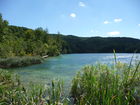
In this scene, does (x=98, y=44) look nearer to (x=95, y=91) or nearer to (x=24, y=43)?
(x=24, y=43)

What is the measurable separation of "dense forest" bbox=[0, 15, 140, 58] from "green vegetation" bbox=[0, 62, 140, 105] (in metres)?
1.15

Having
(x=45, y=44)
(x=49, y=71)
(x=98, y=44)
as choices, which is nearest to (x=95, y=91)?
(x=49, y=71)

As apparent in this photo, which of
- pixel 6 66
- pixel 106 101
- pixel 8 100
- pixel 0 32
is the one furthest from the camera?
pixel 0 32

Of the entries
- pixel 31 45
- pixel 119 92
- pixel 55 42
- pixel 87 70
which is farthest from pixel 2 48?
pixel 55 42

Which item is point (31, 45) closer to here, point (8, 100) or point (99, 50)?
point (8, 100)

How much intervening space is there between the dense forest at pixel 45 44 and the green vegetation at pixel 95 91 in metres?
1.15

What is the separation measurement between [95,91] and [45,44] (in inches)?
1546

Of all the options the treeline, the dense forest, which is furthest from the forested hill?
the treeline

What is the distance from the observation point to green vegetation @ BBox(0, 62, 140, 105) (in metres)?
2.01

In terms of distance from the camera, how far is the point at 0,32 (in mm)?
22734

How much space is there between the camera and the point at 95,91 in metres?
2.57

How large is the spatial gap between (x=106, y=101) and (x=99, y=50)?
296 feet

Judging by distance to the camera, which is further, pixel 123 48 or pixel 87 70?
pixel 123 48

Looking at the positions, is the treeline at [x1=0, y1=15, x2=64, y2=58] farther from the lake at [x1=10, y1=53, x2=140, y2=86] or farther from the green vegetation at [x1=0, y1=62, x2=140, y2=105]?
the green vegetation at [x1=0, y1=62, x2=140, y2=105]
